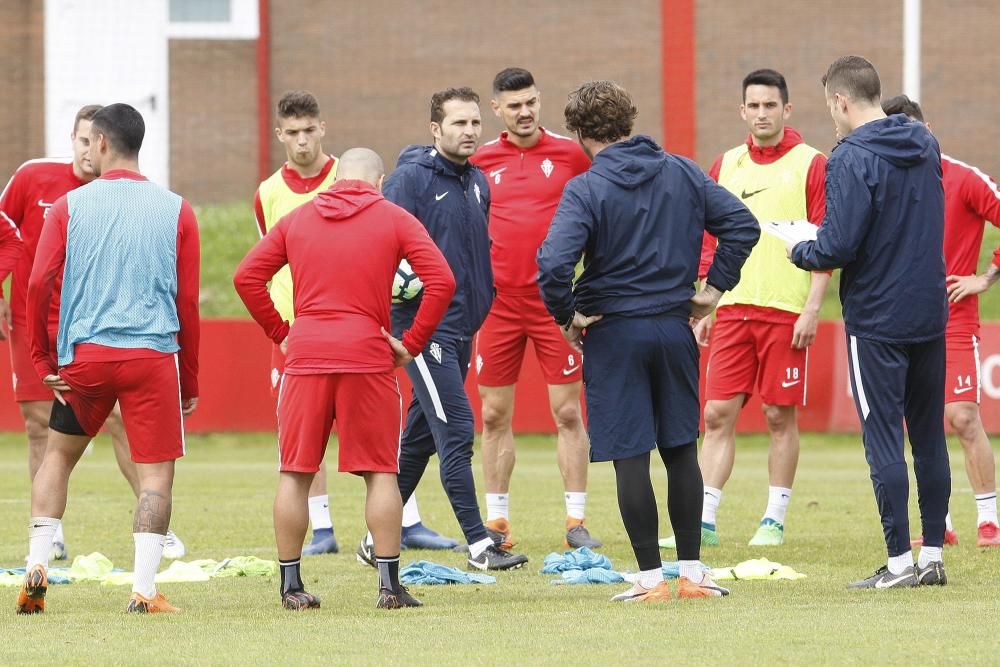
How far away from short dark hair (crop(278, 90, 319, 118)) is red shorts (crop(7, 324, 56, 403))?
6.44 ft

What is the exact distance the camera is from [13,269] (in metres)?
9.38

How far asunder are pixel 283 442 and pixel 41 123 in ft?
82.1

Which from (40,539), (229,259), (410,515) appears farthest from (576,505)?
(229,259)

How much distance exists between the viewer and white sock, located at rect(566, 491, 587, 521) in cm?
980

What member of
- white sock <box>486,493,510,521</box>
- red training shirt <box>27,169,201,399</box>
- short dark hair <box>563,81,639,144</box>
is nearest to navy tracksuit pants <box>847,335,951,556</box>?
short dark hair <box>563,81,639,144</box>

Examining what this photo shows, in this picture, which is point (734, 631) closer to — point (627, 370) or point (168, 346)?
point (627, 370)

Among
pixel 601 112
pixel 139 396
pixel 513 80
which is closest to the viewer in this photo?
pixel 139 396

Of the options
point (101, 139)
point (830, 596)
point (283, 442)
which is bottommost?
point (830, 596)

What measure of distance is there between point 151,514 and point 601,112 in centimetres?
263

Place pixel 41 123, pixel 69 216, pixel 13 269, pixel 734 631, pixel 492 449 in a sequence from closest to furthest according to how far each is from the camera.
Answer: pixel 734 631 → pixel 69 216 → pixel 13 269 → pixel 492 449 → pixel 41 123

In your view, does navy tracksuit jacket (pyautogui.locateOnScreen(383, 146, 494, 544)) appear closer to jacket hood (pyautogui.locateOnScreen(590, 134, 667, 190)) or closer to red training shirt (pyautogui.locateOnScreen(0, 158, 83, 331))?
jacket hood (pyautogui.locateOnScreen(590, 134, 667, 190))

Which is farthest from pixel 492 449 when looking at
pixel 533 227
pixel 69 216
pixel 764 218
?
pixel 69 216

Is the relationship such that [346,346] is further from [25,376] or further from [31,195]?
[25,376]

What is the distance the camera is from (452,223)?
8852 millimetres
